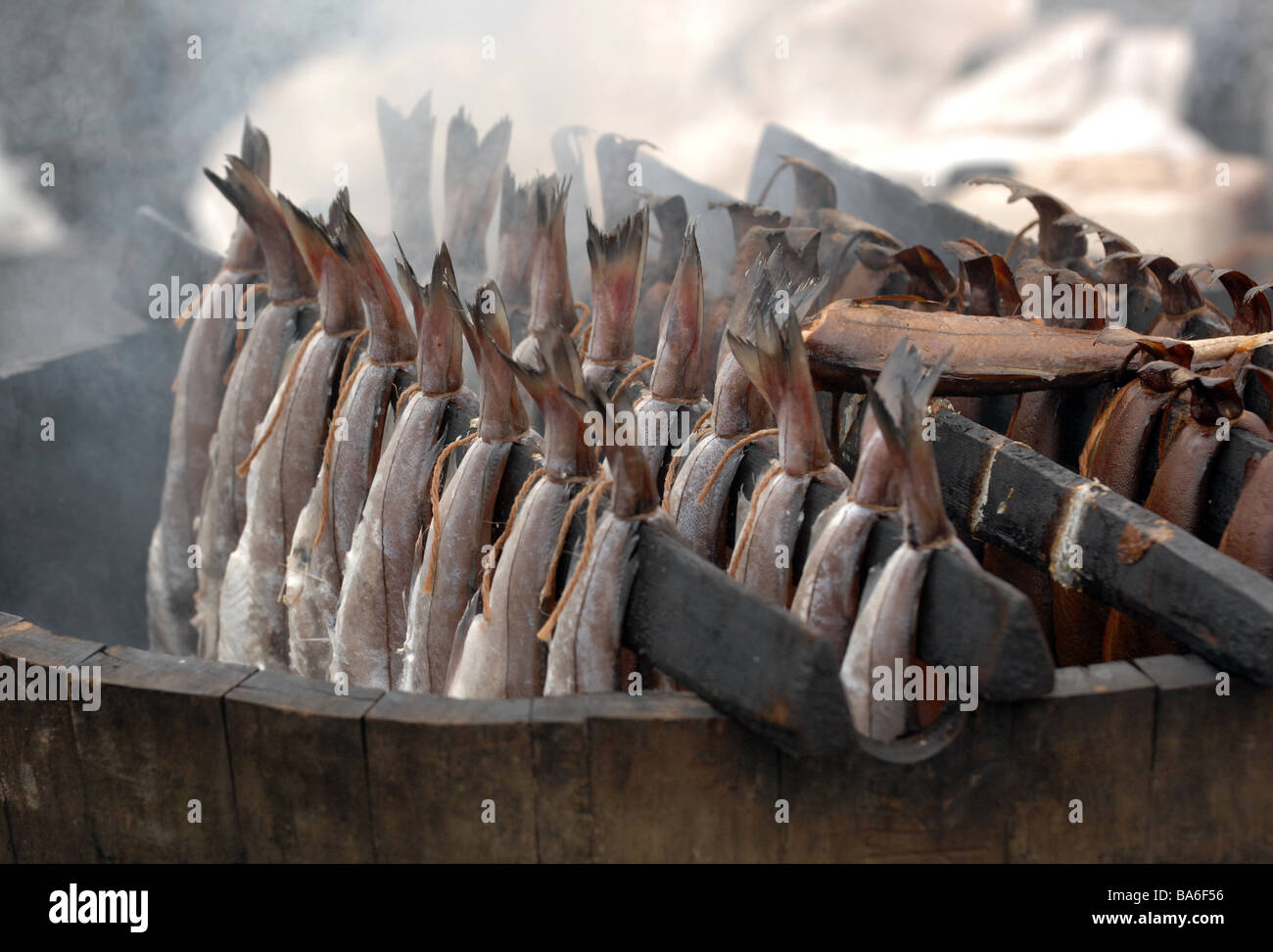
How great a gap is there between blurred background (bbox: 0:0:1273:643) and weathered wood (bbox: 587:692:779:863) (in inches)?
84.2

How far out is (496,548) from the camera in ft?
6.15

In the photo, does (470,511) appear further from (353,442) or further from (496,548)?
(353,442)

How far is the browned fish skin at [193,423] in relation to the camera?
2.71 metres

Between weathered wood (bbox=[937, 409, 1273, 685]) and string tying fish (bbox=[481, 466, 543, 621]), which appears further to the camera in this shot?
string tying fish (bbox=[481, 466, 543, 621])

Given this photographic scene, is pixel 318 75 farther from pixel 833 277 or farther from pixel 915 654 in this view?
pixel 915 654

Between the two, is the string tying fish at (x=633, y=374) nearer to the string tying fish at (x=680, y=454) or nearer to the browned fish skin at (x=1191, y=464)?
the string tying fish at (x=680, y=454)

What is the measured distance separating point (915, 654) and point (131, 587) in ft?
7.95

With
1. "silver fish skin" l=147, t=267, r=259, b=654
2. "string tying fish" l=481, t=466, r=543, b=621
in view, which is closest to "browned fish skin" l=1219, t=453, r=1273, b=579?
"string tying fish" l=481, t=466, r=543, b=621

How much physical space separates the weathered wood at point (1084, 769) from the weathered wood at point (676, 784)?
329 millimetres

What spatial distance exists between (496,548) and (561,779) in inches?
17.1

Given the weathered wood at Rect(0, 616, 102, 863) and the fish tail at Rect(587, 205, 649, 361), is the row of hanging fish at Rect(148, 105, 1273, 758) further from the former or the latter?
the weathered wood at Rect(0, 616, 102, 863)

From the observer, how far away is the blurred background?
3.24 m

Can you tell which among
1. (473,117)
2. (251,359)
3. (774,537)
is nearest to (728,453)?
(774,537)

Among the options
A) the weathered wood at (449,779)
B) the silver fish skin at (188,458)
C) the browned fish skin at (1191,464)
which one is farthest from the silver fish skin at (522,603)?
the silver fish skin at (188,458)
